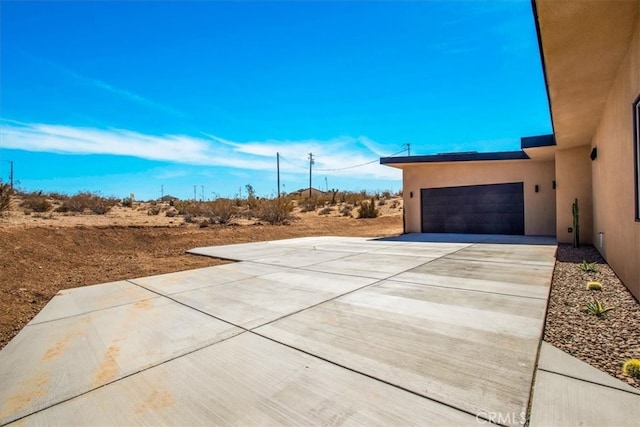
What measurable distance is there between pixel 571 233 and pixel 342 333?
35.9 feet

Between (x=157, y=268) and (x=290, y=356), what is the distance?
600 cm

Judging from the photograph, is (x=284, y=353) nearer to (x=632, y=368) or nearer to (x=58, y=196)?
(x=632, y=368)

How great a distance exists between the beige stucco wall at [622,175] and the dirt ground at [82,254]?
794 cm

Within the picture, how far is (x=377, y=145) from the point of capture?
1412 inches

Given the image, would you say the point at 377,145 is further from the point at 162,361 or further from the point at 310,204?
the point at 162,361

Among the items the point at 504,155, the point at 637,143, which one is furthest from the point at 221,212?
the point at 637,143

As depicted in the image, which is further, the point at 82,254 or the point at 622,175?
the point at 82,254

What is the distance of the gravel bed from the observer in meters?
2.83

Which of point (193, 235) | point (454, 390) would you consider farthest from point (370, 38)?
point (454, 390)

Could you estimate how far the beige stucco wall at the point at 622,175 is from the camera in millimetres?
4367

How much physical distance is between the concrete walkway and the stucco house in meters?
2.10

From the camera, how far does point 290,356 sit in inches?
116

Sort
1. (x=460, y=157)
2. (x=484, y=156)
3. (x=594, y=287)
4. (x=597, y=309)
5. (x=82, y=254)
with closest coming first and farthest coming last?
(x=597, y=309) < (x=594, y=287) < (x=82, y=254) < (x=484, y=156) < (x=460, y=157)

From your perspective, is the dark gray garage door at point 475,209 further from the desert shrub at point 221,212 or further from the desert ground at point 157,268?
the desert shrub at point 221,212
